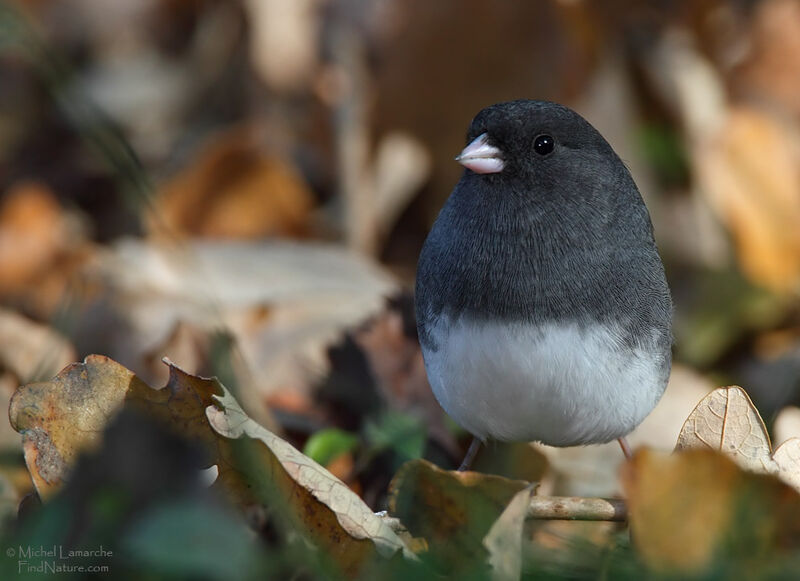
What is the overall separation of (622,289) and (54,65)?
0.83m

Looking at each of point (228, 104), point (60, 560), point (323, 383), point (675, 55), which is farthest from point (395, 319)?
point (228, 104)

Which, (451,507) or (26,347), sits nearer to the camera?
(451,507)

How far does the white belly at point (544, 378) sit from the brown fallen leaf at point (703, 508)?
0.94ft

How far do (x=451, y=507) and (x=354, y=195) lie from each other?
1815mm

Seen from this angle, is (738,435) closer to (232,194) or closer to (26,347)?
(26,347)

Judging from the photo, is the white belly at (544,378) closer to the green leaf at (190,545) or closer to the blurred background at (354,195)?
the blurred background at (354,195)

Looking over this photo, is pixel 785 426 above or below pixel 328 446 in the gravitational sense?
above

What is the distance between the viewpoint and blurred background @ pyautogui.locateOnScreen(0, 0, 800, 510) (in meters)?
2.05

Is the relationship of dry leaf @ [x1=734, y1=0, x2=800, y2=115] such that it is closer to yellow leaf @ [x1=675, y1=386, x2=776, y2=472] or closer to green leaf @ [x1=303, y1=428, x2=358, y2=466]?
green leaf @ [x1=303, y1=428, x2=358, y2=466]

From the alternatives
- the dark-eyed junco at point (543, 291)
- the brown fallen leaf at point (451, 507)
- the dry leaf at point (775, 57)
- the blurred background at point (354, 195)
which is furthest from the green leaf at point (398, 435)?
the dry leaf at point (775, 57)

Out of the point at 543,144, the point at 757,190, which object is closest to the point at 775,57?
the point at 757,190

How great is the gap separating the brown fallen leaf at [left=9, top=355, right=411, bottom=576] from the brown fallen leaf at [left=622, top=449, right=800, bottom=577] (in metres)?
0.28

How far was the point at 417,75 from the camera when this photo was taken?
2.90 meters

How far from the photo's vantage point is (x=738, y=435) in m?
1.33
